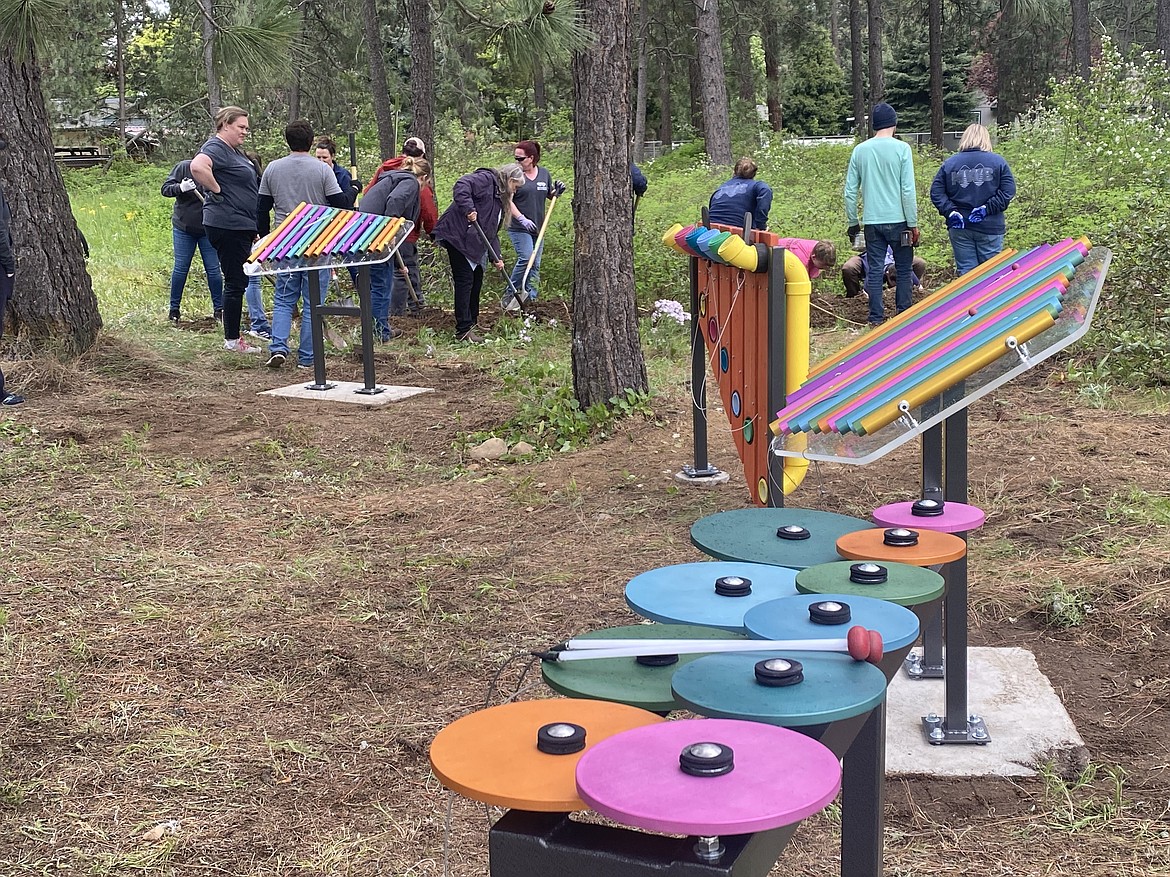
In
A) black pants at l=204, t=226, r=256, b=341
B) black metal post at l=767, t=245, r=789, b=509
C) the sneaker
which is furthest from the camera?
the sneaker

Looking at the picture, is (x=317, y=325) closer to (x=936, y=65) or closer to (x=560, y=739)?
(x=560, y=739)

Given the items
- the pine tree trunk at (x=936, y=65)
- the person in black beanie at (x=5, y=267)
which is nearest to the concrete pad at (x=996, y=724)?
the person in black beanie at (x=5, y=267)

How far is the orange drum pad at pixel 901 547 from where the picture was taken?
2.78 meters

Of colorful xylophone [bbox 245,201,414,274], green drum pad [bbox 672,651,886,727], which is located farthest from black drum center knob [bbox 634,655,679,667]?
colorful xylophone [bbox 245,201,414,274]

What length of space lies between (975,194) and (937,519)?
6.52m

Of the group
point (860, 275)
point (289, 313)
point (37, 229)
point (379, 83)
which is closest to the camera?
point (37, 229)

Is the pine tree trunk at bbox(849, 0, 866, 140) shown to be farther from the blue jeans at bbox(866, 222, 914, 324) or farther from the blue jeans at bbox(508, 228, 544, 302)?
the blue jeans at bbox(866, 222, 914, 324)

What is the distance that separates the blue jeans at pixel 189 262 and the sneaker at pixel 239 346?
130cm

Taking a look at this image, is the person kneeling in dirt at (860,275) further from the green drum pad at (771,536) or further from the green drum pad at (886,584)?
the green drum pad at (886,584)

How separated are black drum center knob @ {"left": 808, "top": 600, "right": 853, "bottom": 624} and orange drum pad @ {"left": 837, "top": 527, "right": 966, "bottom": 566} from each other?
0.47 metres

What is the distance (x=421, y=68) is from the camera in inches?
528

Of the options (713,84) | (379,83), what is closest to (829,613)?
(379,83)

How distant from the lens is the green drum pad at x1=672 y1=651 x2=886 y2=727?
1.94m

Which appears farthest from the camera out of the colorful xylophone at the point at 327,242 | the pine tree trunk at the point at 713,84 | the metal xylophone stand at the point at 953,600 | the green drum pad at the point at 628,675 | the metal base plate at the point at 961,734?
the pine tree trunk at the point at 713,84
